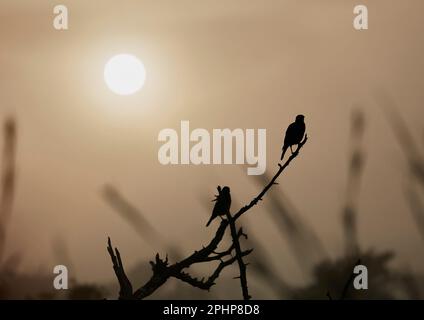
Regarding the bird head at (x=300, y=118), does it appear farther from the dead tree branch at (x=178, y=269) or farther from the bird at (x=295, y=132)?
the dead tree branch at (x=178, y=269)

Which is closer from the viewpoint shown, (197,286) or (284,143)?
(197,286)

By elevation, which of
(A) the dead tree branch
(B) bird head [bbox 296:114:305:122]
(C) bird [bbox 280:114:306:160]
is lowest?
(A) the dead tree branch

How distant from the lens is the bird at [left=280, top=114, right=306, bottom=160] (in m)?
16.7

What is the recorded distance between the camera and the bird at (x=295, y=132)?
54.6 feet

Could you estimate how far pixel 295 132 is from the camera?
55.1 feet

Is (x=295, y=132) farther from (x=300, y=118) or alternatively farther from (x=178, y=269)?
(x=178, y=269)

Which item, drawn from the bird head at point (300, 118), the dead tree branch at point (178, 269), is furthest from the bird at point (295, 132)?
the dead tree branch at point (178, 269)

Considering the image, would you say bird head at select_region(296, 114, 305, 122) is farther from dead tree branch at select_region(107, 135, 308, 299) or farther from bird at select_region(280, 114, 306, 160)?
dead tree branch at select_region(107, 135, 308, 299)

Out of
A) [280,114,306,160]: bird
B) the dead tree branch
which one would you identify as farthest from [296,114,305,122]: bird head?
the dead tree branch
